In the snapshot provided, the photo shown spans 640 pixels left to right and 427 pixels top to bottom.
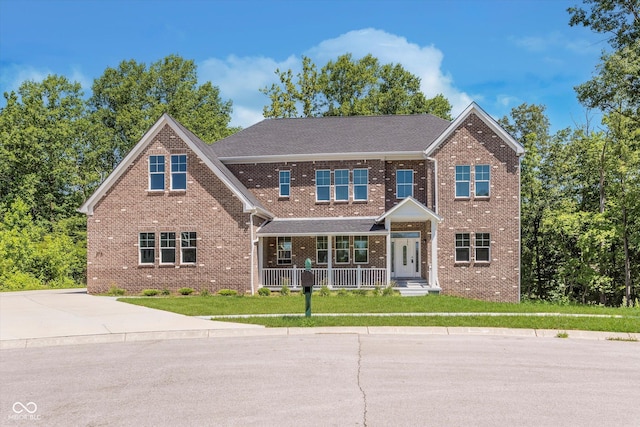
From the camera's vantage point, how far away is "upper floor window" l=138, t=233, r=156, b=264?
25547mm

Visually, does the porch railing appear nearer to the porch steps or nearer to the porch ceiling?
the porch steps

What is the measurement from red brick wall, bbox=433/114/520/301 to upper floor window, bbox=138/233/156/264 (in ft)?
44.6

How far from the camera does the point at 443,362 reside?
9.90 m

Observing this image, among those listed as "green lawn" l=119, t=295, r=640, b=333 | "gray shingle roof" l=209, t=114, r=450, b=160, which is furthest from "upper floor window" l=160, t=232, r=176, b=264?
"gray shingle roof" l=209, t=114, r=450, b=160

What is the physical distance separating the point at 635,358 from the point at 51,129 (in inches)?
1782

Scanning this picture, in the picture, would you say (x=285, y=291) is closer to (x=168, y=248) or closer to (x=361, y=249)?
(x=361, y=249)

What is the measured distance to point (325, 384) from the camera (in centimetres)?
821

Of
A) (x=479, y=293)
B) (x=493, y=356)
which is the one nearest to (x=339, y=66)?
(x=479, y=293)

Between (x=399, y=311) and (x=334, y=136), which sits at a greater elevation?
(x=334, y=136)

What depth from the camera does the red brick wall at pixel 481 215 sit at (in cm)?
2598

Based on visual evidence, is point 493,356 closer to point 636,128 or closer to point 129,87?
point 636,128

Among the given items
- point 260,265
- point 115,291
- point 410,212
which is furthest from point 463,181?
point 115,291

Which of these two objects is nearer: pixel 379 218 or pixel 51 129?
→ pixel 379 218

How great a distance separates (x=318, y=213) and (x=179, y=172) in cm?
723
